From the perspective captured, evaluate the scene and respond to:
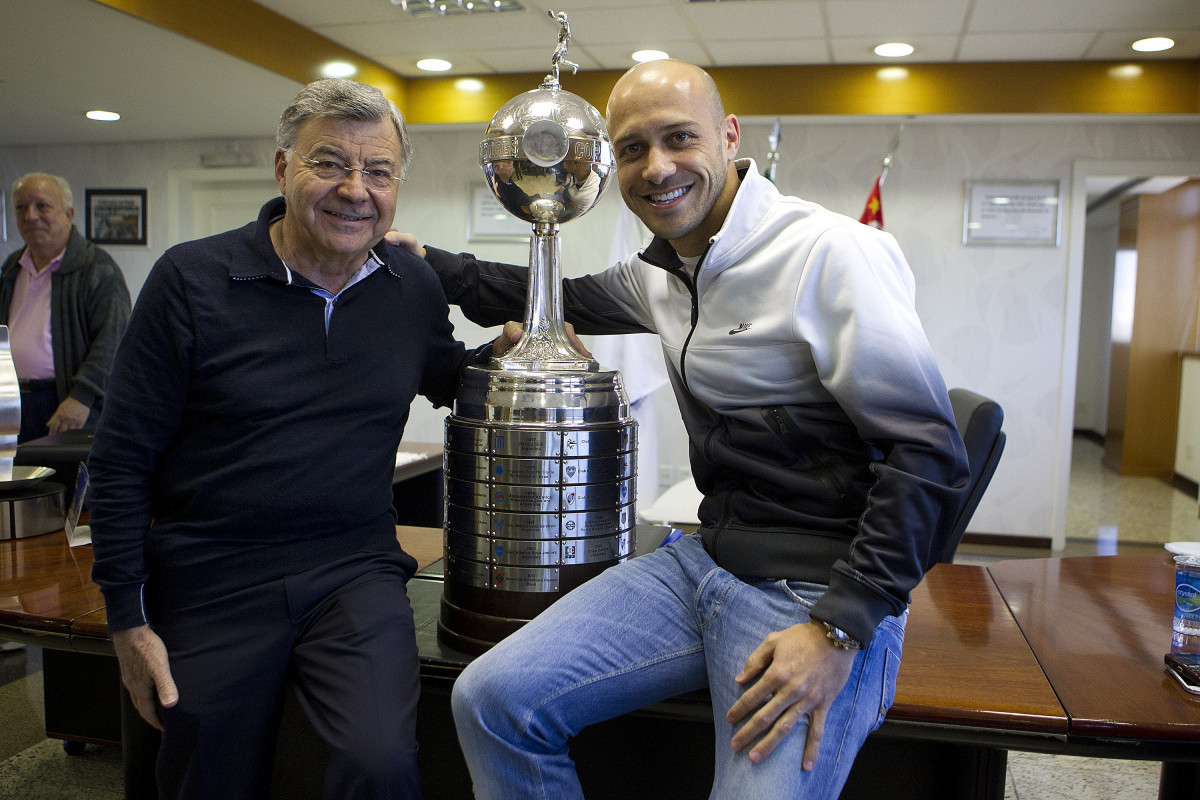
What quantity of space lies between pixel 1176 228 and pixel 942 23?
4.55m

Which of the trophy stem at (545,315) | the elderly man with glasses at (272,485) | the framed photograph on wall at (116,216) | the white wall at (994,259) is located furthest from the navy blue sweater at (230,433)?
the framed photograph on wall at (116,216)

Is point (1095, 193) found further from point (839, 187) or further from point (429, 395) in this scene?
point (429, 395)

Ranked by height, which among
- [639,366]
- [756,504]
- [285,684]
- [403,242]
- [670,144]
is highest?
[670,144]

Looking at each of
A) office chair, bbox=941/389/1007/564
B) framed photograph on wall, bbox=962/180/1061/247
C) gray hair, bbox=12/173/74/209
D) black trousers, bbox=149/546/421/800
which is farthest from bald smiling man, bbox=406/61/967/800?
framed photograph on wall, bbox=962/180/1061/247

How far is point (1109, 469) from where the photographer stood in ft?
25.9

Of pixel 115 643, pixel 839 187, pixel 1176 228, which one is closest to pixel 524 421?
pixel 115 643

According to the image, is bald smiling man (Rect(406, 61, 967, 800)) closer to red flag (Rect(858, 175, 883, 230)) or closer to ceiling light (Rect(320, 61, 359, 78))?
red flag (Rect(858, 175, 883, 230))

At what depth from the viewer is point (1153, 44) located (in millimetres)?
4254

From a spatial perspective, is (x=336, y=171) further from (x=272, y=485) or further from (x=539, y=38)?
(x=539, y=38)

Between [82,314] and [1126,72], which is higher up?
[1126,72]

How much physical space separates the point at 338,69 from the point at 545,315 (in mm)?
3706

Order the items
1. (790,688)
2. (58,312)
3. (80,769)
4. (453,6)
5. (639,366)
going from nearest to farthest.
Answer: (790,688)
(80,769)
(639,366)
(58,312)
(453,6)

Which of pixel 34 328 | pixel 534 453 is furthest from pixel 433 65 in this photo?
pixel 534 453

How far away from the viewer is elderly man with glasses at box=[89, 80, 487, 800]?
1293 mm
